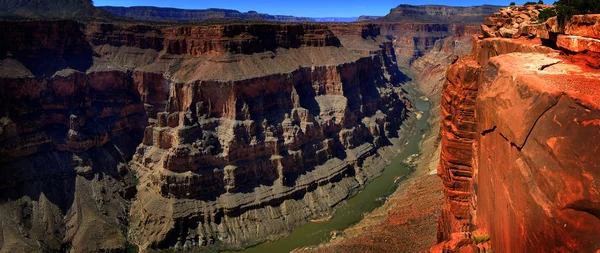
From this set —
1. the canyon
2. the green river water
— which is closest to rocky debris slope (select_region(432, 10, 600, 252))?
the canyon

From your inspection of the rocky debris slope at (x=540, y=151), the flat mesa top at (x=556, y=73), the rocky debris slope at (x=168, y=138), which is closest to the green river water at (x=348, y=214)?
the rocky debris slope at (x=168, y=138)

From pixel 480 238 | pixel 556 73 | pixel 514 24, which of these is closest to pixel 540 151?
pixel 556 73

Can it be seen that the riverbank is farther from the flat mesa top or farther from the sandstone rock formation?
the flat mesa top

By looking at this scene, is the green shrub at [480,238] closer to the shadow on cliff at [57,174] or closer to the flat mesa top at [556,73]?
the flat mesa top at [556,73]

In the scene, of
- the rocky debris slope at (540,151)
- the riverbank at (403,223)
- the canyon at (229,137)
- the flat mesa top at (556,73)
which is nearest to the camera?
the rocky debris slope at (540,151)

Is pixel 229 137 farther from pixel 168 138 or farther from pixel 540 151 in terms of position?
pixel 540 151

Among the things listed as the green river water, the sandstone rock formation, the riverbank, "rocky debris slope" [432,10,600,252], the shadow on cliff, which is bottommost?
the green river water

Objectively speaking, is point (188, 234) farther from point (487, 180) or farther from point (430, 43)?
point (430, 43)
